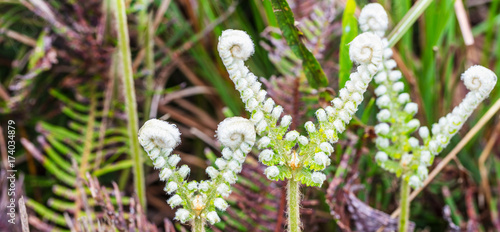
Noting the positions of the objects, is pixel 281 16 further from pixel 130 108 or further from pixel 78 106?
pixel 78 106

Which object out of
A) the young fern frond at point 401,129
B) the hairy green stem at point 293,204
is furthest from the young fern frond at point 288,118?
the young fern frond at point 401,129

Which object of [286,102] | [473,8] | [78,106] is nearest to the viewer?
[286,102]

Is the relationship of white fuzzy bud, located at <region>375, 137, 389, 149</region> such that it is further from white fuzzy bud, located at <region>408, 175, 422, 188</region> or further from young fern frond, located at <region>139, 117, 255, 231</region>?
young fern frond, located at <region>139, 117, 255, 231</region>

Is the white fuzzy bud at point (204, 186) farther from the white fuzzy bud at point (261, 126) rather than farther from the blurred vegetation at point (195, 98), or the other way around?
the blurred vegetation at point (195, 98)

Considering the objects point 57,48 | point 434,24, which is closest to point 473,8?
point 434,24

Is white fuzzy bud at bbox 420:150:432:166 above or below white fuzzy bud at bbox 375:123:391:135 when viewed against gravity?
below

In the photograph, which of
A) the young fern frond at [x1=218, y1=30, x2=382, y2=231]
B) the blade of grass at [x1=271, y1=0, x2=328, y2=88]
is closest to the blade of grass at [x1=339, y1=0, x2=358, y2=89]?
the blade of grass at [x1=271, y1=0, x2=328, y2=88]
